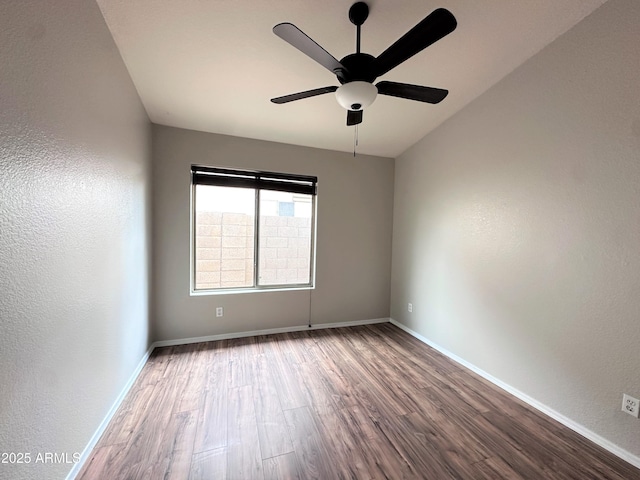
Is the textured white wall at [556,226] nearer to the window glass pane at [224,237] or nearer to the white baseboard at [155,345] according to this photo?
the white baseboard at [155,345]

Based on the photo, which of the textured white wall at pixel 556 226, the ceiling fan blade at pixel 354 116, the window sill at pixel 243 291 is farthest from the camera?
the window sill at pixel 243 291

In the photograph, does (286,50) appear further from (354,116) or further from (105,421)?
(105,421)

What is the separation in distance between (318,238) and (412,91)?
2.08 metres

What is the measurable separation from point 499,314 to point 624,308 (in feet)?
2.67

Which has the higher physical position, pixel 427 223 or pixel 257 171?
pixel 257 171

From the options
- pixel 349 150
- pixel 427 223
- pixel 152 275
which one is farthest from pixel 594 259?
pixel 152 275

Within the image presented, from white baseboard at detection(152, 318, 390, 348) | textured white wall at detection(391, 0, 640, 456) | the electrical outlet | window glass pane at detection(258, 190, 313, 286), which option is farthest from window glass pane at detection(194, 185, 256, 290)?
the electrical outlet

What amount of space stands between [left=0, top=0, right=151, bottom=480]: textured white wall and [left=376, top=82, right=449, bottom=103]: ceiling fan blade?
5.30ft

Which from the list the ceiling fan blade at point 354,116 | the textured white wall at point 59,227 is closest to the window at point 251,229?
the textured white wall at point 59,227

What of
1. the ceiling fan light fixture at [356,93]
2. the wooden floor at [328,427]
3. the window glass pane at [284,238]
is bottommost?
the wooden floor at [328,427]

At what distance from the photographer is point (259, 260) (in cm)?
326

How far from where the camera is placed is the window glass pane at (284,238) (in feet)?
10.7

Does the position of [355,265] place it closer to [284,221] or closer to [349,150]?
[284,221]

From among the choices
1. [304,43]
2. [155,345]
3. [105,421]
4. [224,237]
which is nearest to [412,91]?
[304,43]
